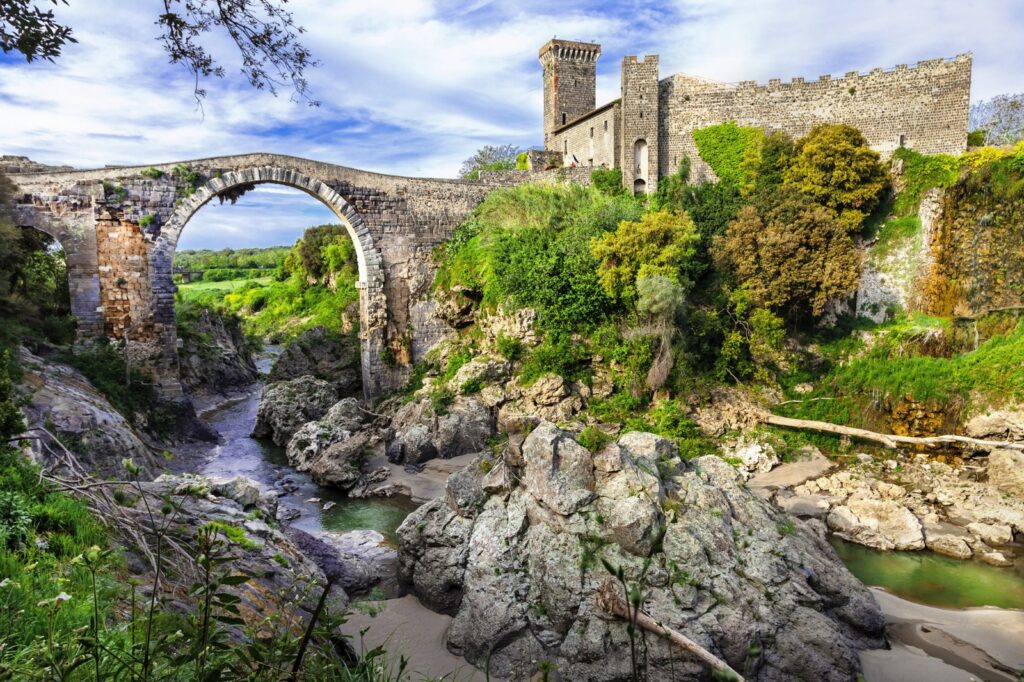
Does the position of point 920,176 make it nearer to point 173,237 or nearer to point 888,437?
point 888,437

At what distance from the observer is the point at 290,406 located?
57.3ft

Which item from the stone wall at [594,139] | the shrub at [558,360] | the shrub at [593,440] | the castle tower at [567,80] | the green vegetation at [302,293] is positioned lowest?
the shrub at [593,440]

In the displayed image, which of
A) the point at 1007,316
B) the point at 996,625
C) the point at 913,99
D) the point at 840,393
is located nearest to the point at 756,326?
the point at 840,393

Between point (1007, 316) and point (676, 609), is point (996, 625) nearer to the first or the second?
point (676, 609)

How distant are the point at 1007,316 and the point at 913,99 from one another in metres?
9.15

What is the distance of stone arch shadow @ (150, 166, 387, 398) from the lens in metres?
15.8

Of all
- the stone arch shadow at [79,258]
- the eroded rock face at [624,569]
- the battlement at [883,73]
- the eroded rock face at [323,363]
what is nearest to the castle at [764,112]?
the battlement at [883,73]

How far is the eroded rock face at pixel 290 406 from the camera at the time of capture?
56.0 feet

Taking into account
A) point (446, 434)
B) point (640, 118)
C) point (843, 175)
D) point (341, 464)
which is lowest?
point (341, 464)

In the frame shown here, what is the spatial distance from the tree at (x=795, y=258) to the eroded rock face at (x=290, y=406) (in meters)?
12.8

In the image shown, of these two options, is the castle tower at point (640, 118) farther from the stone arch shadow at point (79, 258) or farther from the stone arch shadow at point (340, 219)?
the stone arch shadow at point (79, 258)

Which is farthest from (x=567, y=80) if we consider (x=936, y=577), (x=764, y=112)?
(x=936, y=577)

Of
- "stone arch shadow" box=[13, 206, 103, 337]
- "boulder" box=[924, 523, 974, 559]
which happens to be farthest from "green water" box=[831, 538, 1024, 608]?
"stone arch shadow" box=[13, 206, 103, 337]

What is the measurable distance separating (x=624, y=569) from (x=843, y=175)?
16.1 meters
